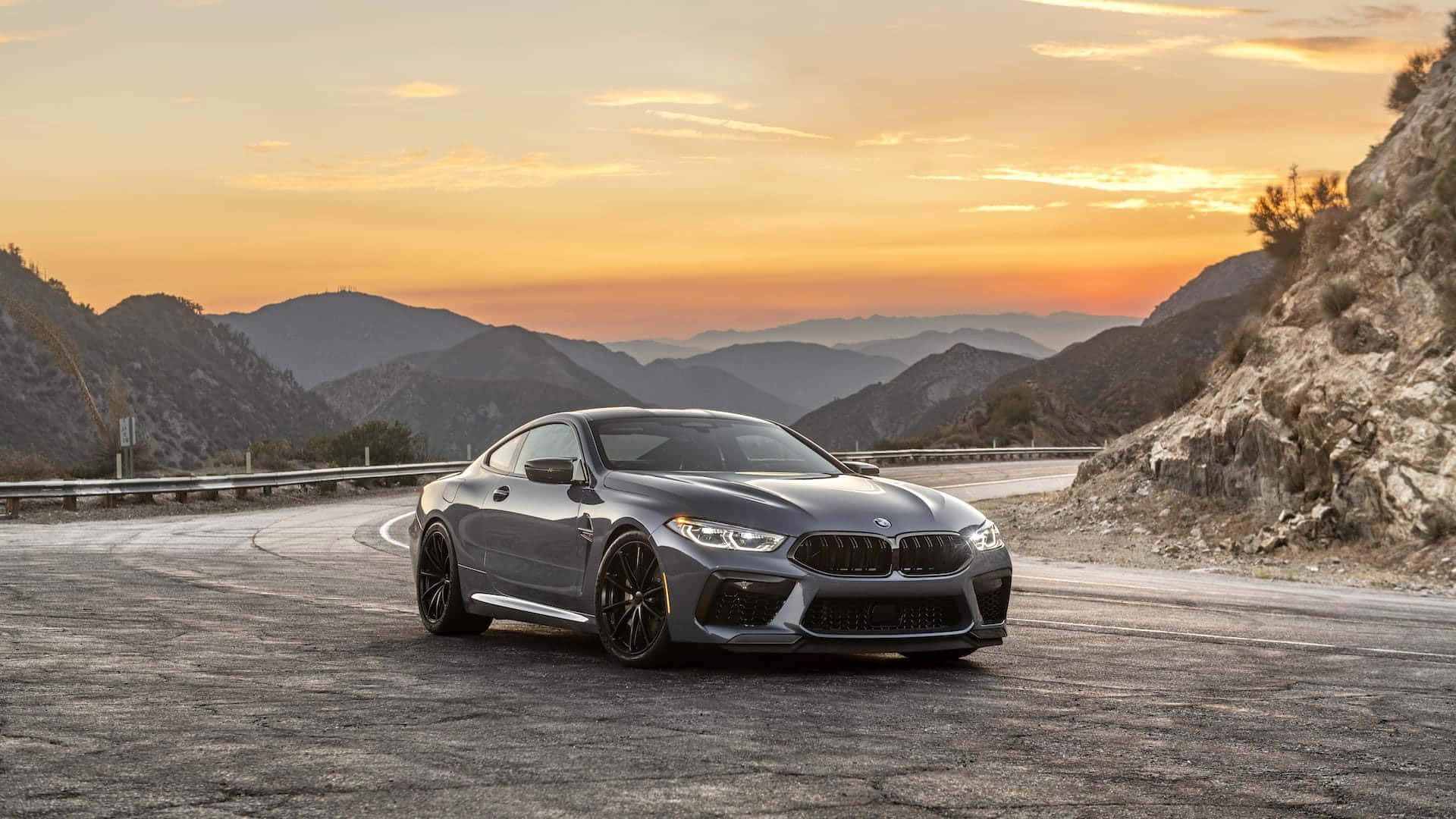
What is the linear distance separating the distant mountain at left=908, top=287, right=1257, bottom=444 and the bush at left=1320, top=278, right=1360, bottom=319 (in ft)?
19.5

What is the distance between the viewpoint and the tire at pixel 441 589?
10.2 metres

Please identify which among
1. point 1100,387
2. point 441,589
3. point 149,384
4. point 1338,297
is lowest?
point 441,589

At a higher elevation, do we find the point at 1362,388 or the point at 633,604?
the point at 1362,388

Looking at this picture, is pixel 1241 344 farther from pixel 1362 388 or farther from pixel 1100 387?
pixel 1100 387

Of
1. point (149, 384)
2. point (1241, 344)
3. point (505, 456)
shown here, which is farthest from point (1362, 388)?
point (149, 384)

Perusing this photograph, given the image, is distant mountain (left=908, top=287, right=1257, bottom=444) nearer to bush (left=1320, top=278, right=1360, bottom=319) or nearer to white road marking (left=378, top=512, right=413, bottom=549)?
bush (left=1320, top=278, right=1360, bottom=319)

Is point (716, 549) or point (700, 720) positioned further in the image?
point (716, 549)

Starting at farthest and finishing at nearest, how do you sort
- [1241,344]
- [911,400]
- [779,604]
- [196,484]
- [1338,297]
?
[911,400] → [196,484] → [1241,344] → [1338,297] → [779,604]

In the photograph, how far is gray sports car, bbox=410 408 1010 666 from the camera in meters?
8.23

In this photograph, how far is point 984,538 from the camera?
888 centimetres

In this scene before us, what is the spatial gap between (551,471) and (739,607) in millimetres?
1635

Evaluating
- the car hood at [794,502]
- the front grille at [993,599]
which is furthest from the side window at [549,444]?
the front grille at [993,599]

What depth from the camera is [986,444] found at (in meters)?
74.7

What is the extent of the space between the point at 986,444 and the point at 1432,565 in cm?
5564
